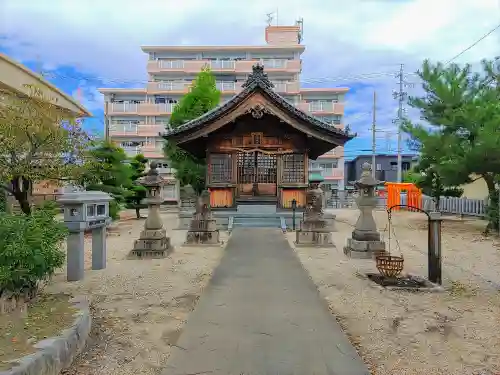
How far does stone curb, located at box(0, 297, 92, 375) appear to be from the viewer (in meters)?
3.04

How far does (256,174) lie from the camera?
19141 millimetres

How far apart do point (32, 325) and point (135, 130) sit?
3890cm

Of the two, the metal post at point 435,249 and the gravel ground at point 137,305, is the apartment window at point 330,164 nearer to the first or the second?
the gravel ground at point 137,305

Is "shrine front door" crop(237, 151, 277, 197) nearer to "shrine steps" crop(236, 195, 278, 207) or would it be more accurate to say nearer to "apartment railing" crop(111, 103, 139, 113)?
"shrine steps" crop(236, 195, 278, 207)

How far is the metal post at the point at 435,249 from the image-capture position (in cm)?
693

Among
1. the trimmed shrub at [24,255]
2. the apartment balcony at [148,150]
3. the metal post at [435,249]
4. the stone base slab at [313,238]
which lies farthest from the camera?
the apartment balcony at [148,150]

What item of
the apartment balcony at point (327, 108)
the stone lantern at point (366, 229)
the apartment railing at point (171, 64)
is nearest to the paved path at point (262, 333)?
the stone lantern at point (366, 229)

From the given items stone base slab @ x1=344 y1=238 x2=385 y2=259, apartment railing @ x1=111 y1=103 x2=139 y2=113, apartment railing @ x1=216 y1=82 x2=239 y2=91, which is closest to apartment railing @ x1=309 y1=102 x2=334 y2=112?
apartment railing @ x1=216 y1=82 x2=239 y2=91

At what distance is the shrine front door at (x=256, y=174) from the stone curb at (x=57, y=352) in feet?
47.9

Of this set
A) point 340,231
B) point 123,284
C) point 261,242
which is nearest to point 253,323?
point 123,284

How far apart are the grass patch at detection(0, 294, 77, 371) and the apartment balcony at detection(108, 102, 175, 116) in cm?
3807

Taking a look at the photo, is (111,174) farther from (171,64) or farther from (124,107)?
(171,64)

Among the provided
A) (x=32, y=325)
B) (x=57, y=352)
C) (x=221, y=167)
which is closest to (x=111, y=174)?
(x=221, y=167)

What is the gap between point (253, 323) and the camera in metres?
4.71
